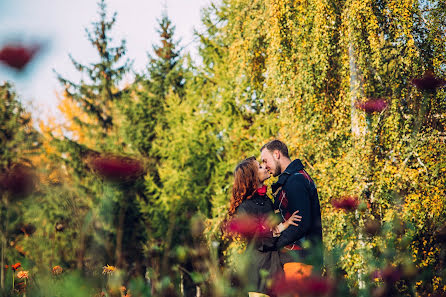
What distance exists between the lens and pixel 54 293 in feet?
4.72

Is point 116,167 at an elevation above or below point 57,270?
above

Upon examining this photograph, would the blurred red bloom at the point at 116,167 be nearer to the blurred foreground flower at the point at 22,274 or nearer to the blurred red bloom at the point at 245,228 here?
the blurred red bloom at the point at 245,228

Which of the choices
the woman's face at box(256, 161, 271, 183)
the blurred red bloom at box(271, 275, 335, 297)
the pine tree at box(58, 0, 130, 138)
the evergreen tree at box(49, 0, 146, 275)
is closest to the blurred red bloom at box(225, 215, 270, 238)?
the blurred red bloom at box(271, 275, 335, 297)

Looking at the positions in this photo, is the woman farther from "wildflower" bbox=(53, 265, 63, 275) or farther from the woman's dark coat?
"wildflower" bbox=(53, 265, 63, 275)

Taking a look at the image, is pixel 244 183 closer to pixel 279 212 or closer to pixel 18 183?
pixel 279 212

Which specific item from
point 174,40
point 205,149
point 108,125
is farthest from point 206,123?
point 174,40

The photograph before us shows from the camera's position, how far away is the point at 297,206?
2650mm

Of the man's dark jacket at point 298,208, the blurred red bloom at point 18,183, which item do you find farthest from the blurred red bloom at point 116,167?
the man's dark jacket at point 298,208

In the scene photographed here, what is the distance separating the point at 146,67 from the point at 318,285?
16.5 meters

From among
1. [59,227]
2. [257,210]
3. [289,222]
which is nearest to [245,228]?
[59,227]

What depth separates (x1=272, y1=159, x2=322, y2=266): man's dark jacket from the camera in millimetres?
2582

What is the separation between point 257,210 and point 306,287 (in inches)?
59.4

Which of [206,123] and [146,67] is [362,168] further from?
[146,67]

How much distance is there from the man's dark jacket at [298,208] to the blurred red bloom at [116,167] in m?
1.12
